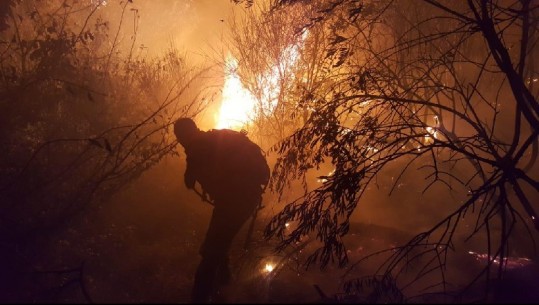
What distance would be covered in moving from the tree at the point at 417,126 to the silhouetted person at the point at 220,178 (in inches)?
19.9

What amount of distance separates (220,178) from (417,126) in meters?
2.41

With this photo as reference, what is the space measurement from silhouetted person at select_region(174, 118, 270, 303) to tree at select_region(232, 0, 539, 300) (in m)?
0.50

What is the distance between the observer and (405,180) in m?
12.2

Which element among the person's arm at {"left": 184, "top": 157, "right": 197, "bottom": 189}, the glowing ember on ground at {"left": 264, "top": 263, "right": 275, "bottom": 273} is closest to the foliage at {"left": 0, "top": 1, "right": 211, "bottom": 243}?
the person's arm at {"left": 184, "top": 157, "right": 197, "bottom": 189}

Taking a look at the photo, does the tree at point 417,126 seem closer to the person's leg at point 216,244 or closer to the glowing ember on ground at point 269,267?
the glowing ember on ground at point 269,267

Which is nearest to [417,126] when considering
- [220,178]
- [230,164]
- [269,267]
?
[230,164]

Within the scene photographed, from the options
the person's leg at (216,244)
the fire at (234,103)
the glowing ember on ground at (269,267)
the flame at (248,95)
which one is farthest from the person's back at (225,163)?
the fire at (234,103)

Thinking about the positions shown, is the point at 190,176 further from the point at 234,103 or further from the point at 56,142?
the point at 234,103

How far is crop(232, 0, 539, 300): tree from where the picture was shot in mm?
4688

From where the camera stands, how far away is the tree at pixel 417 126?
4688 mm

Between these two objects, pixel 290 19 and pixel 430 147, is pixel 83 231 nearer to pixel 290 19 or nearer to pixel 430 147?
pixel 430 147

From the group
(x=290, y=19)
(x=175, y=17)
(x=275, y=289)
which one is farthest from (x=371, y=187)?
(x=175, y=17)

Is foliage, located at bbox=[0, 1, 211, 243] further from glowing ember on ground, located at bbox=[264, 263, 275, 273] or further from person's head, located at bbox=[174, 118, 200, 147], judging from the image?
glowing ember on ground, located at bbox=[264, 263, 275, 273]

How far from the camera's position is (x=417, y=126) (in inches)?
200
